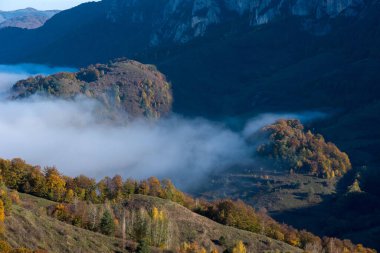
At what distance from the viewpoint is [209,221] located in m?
162

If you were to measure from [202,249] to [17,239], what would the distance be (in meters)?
43.1

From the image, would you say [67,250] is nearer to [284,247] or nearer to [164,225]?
[164,225]

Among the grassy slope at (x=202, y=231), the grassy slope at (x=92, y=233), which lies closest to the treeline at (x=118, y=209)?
the grassy slope at (x=202, y=231)

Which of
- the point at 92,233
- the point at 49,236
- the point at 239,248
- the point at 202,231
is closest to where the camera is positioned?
the point at 49,236

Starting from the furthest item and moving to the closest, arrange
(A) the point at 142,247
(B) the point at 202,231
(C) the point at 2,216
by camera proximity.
→ (B) the point at 202,231 < (A) the point at 142,247 < (C) the point at 2,216

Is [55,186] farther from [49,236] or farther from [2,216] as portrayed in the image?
[2,216]

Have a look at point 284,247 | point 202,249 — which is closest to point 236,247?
point 202,249

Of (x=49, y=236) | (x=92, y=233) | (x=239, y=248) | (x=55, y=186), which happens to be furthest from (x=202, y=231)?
(x=49, y=236)

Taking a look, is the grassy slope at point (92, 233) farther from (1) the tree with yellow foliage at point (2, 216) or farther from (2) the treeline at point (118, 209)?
(2) the treeline at point (118, 209)

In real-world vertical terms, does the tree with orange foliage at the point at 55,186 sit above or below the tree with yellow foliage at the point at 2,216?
A: above

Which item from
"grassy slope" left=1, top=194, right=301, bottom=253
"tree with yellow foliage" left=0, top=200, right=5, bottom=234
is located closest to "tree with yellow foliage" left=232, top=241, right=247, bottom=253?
"grassy slope" left=1, top=194, right=301, bottom=253

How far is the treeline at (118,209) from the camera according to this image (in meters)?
136

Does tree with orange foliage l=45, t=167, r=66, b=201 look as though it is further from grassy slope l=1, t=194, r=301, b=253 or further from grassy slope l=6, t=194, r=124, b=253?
grassy slope l=6, t=194, r=124, b=253

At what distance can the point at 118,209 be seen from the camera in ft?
499
